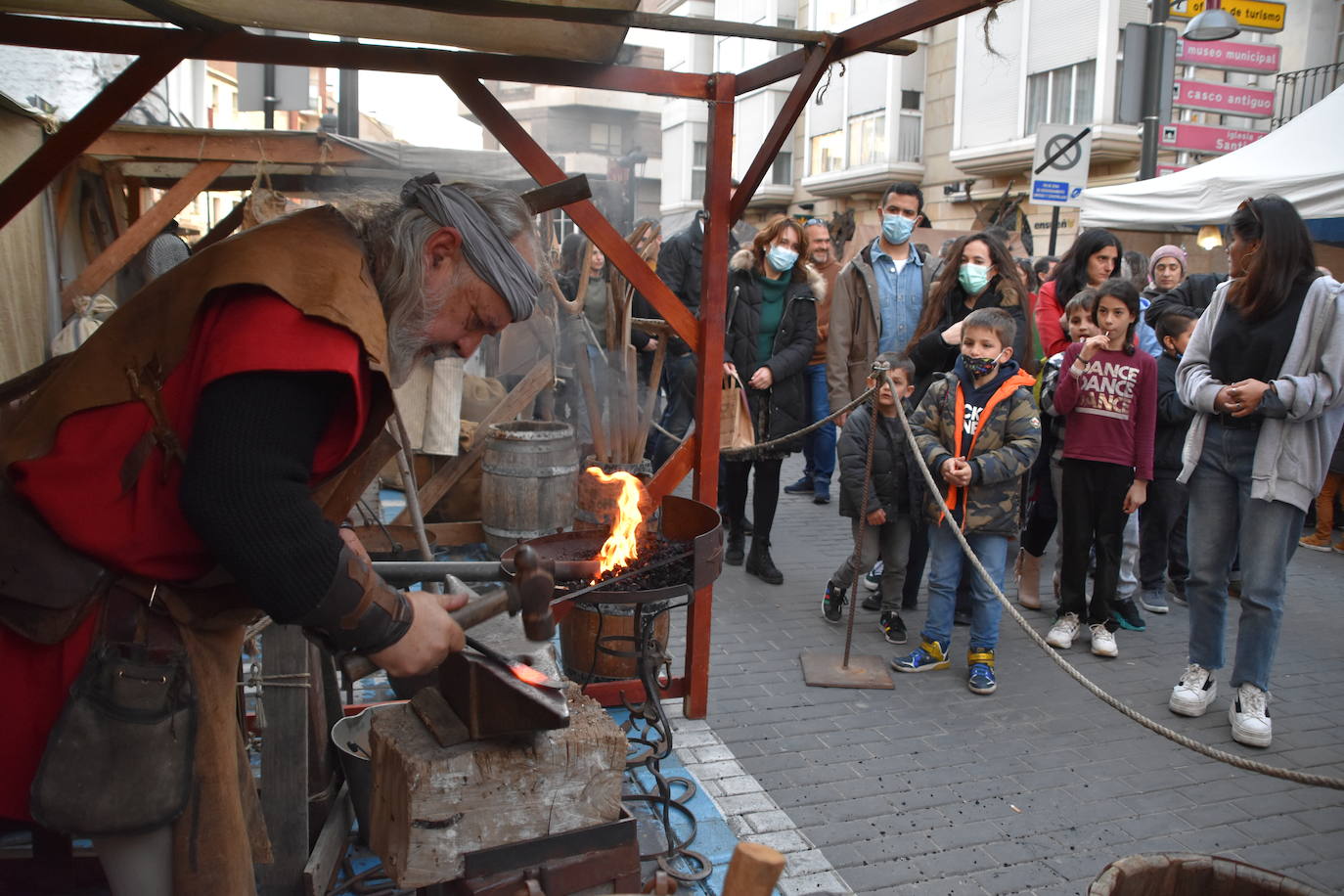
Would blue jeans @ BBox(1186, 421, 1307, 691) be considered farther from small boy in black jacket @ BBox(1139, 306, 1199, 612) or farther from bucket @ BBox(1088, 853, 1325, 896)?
bucket @ BBox(1088, 853, 1325, 896)

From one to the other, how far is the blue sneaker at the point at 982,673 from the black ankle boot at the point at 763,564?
5.60 feet

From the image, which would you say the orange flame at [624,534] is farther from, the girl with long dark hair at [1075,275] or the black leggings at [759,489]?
the girl with long dark hair at [1075,275]

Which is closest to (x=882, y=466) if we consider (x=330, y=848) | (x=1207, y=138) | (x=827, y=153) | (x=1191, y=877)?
(x=1191, y=877)

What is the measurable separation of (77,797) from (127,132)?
19.5 ft

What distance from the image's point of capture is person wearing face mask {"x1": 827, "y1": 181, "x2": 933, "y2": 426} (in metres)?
6.24

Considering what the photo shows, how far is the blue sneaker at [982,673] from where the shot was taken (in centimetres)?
474

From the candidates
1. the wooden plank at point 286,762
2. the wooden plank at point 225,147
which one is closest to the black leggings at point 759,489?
the wooden plank at point 225,147

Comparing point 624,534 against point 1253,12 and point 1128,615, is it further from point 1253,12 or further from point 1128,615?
point 1253,12

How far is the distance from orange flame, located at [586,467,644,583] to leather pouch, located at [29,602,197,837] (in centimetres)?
125

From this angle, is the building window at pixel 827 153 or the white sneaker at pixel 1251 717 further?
the building window at pixel 827 153

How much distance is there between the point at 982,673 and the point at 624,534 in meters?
2.41

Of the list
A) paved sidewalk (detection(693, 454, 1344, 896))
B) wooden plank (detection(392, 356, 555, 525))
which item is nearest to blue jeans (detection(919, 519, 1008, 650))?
paved sidewalk (detection(693, 454, 1344, 896))

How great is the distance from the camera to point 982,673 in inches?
187

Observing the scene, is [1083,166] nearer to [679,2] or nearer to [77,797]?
[77,797]
